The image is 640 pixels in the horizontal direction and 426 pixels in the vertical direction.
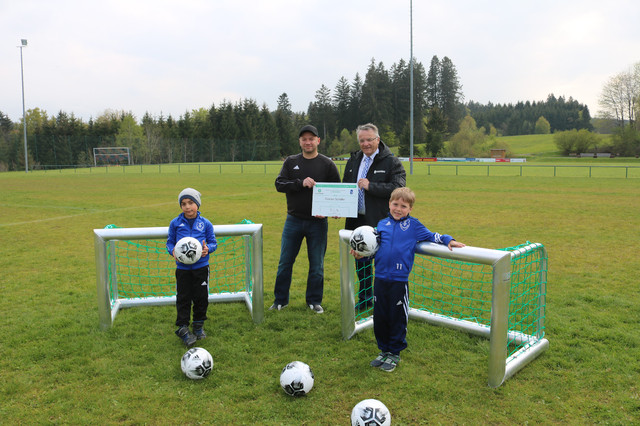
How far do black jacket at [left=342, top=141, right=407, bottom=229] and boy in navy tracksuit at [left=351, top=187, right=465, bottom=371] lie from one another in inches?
30.2

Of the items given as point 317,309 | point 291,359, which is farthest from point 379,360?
point 317,309

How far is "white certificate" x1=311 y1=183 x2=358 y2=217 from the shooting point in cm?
528

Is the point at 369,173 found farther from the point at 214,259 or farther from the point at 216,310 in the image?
the point at 214,259

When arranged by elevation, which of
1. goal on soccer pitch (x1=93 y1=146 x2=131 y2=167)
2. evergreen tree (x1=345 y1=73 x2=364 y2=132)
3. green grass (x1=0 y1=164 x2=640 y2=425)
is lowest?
green grass (x1=0 y1=164 x2=640 y2=425)

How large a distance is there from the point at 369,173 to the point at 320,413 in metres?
2.76

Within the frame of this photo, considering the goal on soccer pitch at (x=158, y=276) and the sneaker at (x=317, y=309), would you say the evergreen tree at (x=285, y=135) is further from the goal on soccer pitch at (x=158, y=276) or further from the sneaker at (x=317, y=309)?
the sneaker at (x=317, y=309)

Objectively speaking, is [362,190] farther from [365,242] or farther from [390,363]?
[390,363]

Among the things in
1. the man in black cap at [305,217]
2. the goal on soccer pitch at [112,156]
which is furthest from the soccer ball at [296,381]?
the goal on soccer pitch at [112,156]

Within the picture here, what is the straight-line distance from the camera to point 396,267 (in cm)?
429

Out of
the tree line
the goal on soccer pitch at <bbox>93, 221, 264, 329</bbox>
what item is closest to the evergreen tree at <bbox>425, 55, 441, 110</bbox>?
the tree line

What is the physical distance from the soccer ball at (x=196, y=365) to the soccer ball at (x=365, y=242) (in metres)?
1.73

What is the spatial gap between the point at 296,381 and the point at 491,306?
197 centimetres

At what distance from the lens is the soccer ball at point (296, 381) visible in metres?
3.85

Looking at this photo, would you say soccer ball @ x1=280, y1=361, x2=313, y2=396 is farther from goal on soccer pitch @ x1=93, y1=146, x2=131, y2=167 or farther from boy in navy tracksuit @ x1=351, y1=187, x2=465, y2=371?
goal on soccer pitch @ x1=93, y1=146, x2=131, y2=167
